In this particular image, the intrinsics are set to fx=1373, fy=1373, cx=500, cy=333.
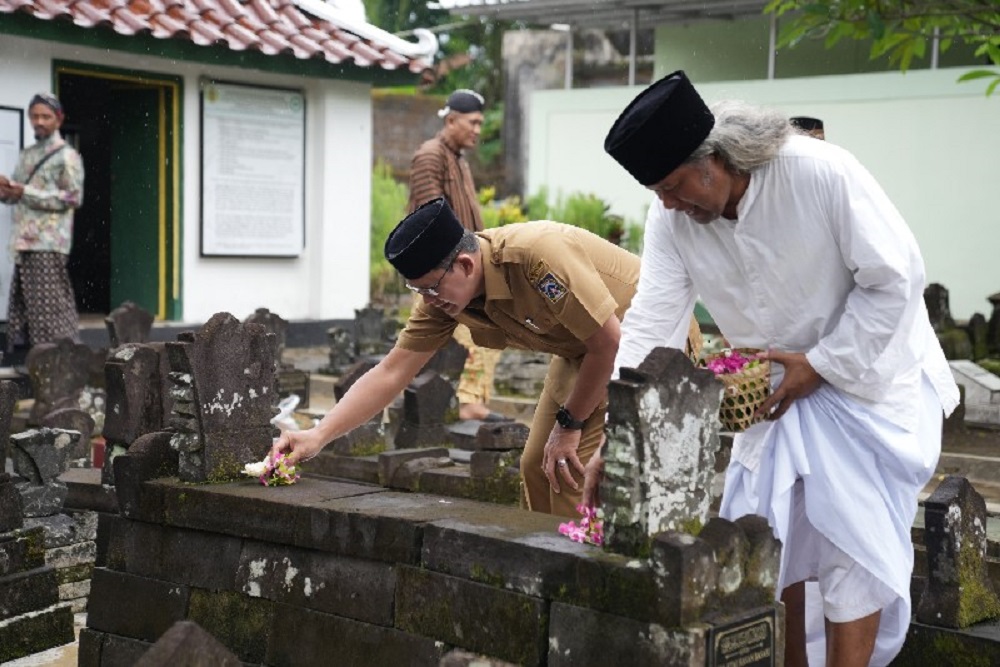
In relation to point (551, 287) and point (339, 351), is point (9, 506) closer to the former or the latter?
point (551, 287)

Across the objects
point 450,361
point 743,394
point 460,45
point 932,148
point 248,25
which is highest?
point 460,45

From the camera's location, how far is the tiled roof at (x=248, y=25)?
38.7ft

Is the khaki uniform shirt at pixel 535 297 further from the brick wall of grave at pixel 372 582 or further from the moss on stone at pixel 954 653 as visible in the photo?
the moss on stone at pixel 954 653

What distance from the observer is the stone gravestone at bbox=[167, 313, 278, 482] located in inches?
185

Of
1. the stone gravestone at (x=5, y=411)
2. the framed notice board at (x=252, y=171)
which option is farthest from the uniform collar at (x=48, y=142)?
the stone gravestone at (x=5, y=411)

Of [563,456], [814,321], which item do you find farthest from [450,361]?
[814,321]

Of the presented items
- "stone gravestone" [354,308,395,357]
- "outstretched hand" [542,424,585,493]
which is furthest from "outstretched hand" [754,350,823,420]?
"stone gravestone" [354,308,395,357]

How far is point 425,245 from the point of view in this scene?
421cm

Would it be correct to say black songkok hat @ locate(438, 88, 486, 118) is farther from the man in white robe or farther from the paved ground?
the man in white robe

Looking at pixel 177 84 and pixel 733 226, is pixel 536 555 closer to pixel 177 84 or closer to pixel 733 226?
pixel 733 226

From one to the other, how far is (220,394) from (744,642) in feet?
6.83

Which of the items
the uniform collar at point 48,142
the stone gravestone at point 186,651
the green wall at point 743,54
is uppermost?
the green wall at point 743,54

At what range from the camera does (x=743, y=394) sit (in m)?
3.72

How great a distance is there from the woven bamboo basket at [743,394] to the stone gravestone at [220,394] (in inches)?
71.4
